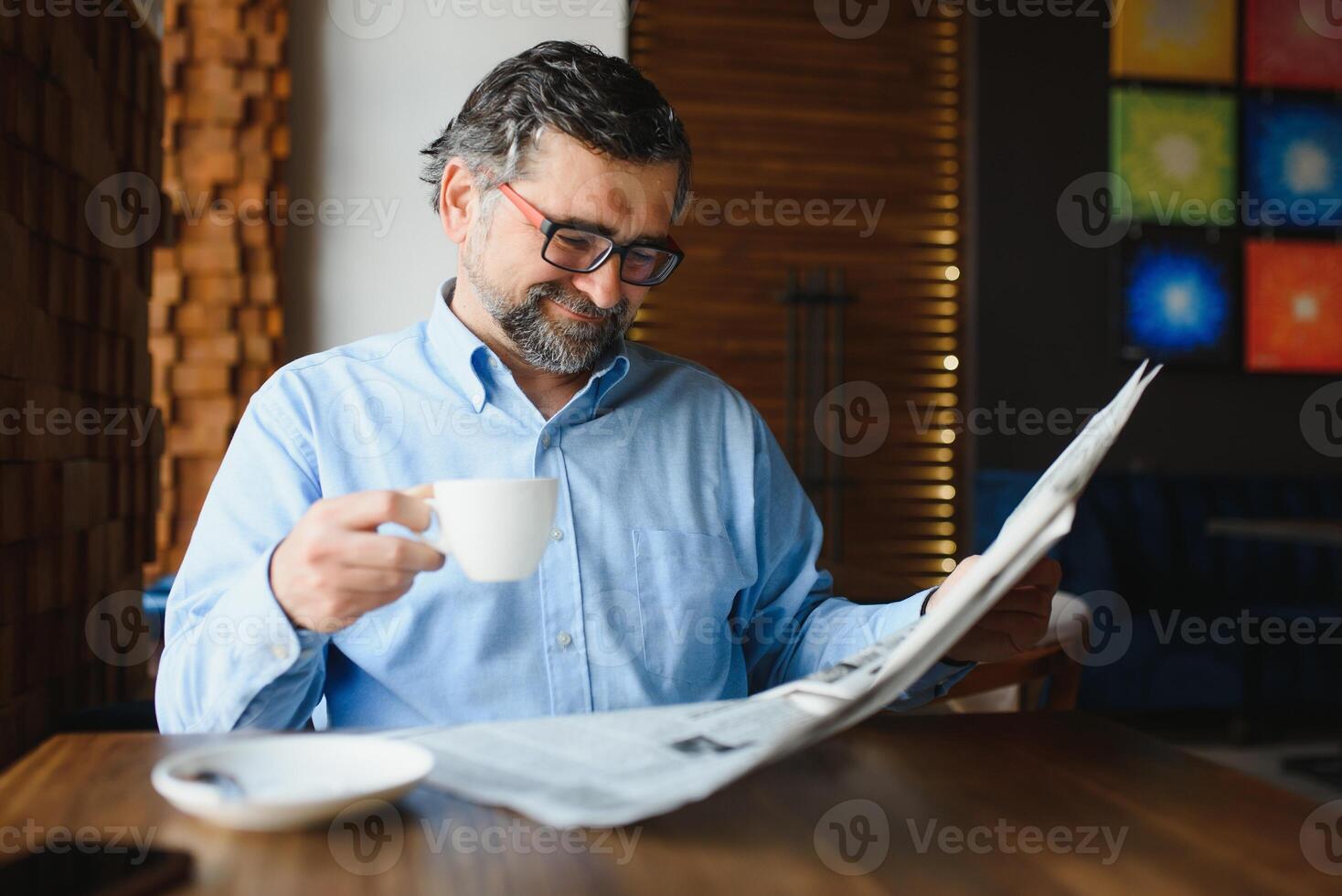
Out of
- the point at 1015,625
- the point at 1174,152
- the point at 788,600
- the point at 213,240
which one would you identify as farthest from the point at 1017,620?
the point at 1174,152

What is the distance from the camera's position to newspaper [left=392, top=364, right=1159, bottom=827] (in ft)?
2.13

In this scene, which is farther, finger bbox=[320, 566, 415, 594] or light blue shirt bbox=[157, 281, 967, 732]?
light blue shirt bbox=[157, 281, 967, 732]

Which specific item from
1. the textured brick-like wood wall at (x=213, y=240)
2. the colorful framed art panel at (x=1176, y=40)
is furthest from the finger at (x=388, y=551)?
the colorful framed art panel at (x=1176, y=40)

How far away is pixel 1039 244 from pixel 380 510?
4.27m

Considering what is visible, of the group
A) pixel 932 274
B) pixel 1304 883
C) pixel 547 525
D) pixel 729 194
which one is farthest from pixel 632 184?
pixel 932 274

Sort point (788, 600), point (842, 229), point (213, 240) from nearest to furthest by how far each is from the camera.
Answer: point (788, 600) → point (213, 240) → point (842, 229)

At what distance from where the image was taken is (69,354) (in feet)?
4.41

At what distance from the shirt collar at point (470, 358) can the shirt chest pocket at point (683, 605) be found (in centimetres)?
21

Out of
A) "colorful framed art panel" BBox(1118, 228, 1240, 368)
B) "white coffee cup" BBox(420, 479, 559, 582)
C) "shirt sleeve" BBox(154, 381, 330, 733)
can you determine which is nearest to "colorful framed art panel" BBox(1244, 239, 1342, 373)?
"colorful framed art panel" BBox(1118, 228, 1240, 368)

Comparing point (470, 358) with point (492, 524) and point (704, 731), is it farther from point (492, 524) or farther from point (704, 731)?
point (704, 731)

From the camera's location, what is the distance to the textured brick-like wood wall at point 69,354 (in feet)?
3.80

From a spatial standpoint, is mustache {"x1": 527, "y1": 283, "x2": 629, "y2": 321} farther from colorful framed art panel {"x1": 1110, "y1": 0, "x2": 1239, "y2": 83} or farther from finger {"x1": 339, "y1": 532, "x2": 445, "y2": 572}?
→ colorful framed art panel {"x1": 1110, "y1": 0, "x2": 1239, "y2": 83}

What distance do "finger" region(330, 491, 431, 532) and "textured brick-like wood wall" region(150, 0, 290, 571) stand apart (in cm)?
216

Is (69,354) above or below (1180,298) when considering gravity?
below
